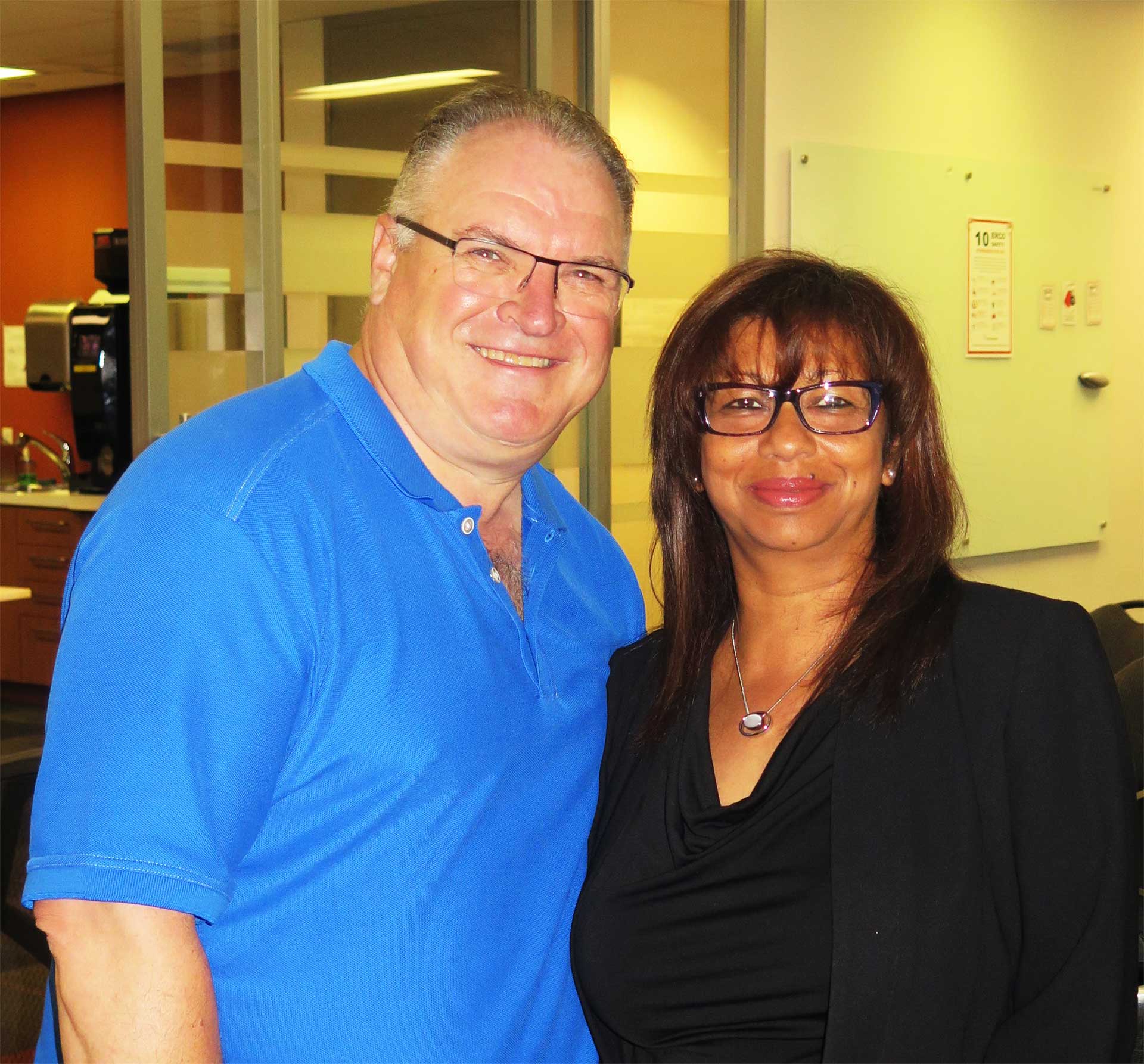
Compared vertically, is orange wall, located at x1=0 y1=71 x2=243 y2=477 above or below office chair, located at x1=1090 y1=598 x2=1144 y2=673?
above

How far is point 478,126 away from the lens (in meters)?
1.51

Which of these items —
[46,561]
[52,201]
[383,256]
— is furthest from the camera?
[52,201]

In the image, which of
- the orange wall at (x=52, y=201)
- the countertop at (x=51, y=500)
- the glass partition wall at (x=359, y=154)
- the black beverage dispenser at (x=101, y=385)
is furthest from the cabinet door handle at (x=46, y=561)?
the glass partition wall at (x=359, y=154)

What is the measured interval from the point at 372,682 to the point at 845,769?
55cm

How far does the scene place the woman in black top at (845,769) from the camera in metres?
1.46

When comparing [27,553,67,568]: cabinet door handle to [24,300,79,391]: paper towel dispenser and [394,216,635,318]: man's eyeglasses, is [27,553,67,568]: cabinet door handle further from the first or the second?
[394,216,635,318]: man's eyeglasses

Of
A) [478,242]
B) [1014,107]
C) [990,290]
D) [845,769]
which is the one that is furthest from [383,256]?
[1014,107]

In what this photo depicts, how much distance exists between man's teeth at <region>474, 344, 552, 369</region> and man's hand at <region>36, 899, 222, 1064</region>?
0.68m

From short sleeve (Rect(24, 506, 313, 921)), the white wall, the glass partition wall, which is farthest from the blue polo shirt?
the white wall

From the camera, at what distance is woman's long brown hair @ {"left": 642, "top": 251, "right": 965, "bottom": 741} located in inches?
64.5

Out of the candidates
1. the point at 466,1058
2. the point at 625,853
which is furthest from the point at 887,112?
the point at 466,1058

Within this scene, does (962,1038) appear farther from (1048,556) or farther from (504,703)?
(1048,556)

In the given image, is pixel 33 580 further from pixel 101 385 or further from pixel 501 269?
pixel 501 269

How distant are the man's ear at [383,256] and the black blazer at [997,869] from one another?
763 millimetres
